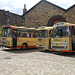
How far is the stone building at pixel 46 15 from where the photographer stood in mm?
20353

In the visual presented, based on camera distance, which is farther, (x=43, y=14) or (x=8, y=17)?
(x=8, y=17)

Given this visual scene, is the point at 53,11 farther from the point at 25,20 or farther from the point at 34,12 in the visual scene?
the point at 25,20

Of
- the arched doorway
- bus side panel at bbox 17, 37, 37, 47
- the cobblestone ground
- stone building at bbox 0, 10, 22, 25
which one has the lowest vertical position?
the cobblestone ground

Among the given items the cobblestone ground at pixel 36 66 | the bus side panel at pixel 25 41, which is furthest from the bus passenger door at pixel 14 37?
the cobblestone ground at pixel 36 66

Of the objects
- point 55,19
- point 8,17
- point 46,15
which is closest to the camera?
point 55,19

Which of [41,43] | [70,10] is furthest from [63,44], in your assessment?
[70,10]

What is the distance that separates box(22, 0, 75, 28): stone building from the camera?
20353mm

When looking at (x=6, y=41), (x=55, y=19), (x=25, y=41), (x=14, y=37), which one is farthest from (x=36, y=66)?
(x=55, y=19)

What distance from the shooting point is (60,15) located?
20969mm

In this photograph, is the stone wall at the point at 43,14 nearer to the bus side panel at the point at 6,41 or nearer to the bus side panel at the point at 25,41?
the bus side panel at the point at 25,41

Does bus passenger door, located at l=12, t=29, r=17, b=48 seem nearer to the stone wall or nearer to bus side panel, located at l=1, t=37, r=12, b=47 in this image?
bus side panel, located at l=1, t=37, r=12, b=47

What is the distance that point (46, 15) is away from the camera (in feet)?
74.7

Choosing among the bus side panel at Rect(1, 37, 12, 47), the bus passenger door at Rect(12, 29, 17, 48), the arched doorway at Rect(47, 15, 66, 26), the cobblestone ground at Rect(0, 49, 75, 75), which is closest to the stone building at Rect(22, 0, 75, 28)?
the arched doorway at Rect(47, 15, 66, 26)

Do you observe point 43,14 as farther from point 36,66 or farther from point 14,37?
point 36,66
